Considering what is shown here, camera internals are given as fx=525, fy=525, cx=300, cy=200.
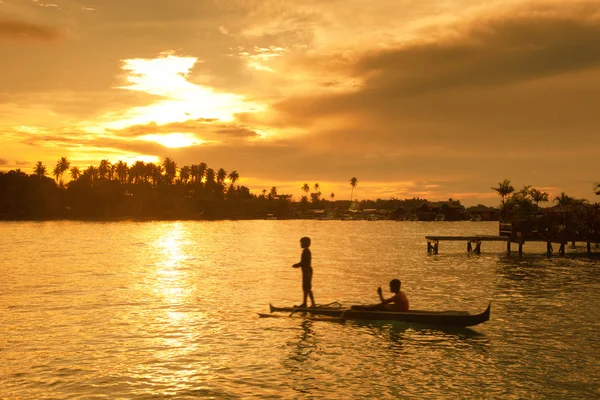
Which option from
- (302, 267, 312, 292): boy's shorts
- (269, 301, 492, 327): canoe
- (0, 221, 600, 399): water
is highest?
(302, 267, 312, 292): boy's shorts

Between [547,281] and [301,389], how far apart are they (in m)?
31.0

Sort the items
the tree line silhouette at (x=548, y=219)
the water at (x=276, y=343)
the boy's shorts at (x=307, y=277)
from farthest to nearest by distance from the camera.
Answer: the tree line silhouette at (x=548, y=219) → the boy's shorts at (x=307, y=277) → the water at (x=276, y=343)

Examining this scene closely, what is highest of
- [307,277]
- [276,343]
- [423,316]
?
[307,277]

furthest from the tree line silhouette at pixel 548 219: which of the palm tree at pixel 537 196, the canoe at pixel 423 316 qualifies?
the canoe at pixel 423 316

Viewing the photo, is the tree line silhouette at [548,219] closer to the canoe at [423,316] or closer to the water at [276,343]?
the water at [276,343]

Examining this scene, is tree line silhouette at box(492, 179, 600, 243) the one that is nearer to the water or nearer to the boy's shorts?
the water

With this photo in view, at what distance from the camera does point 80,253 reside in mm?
64312

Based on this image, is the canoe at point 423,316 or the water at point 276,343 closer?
the water at point 276,343

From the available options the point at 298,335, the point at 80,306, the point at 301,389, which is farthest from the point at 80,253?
the point at 301,389

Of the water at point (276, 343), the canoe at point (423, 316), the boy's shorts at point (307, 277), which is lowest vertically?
the water at point (276, 343)

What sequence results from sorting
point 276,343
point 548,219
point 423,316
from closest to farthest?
1. point 276,343
2. point 423,316
3. point 548,219

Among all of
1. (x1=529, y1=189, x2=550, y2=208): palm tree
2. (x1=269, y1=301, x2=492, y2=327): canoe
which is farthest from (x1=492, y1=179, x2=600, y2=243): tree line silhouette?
(x1=269, y1=301, x2=492, y2=327): canoe

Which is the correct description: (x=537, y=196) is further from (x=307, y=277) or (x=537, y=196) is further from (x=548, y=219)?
(x=307, y=277)

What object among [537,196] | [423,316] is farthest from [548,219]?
[423,316]
